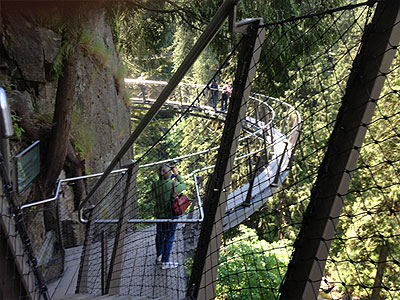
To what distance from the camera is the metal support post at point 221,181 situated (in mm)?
1386

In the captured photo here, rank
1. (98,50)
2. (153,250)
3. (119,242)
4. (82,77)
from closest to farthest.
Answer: (119,242) < (153,250) < (82,77) < (98,50)

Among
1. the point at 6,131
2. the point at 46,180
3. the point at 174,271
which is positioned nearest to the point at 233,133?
the point at 6,131

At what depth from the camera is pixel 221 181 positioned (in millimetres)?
1469

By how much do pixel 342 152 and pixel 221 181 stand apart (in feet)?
1.93

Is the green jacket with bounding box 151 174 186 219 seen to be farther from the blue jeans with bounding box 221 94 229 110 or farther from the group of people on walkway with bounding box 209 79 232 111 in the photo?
the blue jeans with bounding box 221 94 229 110

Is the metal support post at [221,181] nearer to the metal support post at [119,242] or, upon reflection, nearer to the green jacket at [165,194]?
the metal support post at [119,242]

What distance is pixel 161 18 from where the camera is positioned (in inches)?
219

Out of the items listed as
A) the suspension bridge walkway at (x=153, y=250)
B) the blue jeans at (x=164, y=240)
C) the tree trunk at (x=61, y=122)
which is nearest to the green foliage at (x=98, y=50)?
the tree trunk at (x=61, y=122)

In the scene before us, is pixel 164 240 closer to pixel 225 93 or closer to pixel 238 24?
pixel 238 24

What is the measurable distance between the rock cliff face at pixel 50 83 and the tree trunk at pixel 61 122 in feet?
0.46

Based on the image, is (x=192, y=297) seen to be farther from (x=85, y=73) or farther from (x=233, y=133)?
(x=85, y=73)

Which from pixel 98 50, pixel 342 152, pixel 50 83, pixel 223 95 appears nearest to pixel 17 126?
pixel 50 83

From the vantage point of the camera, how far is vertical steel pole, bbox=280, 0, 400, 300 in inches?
35.8

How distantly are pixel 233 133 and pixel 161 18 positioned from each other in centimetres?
468
